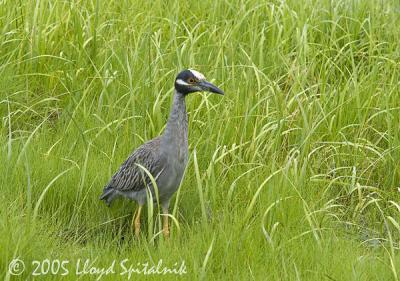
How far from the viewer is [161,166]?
5.36 meters

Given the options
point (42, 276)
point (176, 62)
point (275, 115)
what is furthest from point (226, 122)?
point (42, 276)

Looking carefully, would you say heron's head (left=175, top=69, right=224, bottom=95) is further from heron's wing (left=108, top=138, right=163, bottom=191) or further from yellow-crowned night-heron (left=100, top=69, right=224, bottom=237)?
heron's wing (left=108, top=138, right=163, bottom=191)

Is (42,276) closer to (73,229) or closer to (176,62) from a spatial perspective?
(73,229)

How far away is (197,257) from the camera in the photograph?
472cm

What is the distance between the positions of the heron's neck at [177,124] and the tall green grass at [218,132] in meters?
0.27

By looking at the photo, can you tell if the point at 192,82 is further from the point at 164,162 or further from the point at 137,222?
the point at 137,222

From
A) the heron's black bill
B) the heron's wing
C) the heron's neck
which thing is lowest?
the heron's wing

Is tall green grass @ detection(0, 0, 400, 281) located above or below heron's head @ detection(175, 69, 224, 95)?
below

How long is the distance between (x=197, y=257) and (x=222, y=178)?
106 centimetres

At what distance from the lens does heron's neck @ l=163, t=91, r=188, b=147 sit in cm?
538

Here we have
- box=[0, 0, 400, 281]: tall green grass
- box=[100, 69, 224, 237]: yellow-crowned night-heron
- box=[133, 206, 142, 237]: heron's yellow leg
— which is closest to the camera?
box=[0, 0, 400, 281]: tall green grass

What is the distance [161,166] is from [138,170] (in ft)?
0.47

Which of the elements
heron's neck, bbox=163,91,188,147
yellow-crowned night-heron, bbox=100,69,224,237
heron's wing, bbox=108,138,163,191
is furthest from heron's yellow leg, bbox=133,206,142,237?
heron's neck, bbox=163,91,188,147

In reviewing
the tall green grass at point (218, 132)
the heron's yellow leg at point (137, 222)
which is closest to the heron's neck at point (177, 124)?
the tall green grass at point (218, 132)
